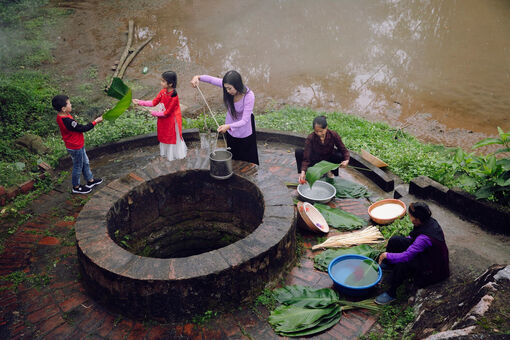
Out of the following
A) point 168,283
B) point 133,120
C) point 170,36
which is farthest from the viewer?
point 170,36

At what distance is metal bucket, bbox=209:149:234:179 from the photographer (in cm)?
464

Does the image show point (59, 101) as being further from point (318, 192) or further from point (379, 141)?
point (379, 141)

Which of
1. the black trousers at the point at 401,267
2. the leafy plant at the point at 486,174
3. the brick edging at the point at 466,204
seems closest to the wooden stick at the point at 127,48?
the brick edging at the point at 466,204

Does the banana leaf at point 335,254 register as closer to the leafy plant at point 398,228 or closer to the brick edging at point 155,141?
the leafy plant at point 398,228

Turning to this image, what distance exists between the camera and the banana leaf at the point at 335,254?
415cm

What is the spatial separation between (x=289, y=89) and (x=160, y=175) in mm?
6224

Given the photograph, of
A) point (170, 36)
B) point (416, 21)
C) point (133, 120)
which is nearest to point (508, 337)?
point (133, 120)

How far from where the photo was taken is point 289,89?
10.2m

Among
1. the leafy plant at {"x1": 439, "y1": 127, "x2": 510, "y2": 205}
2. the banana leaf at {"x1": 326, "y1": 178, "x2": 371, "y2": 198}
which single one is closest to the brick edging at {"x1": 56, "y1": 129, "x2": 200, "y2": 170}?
the banana leaf at {"x1": 326, "y1": 178, "x2": 371, "y2": 198}

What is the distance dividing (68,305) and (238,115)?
2.99 metres

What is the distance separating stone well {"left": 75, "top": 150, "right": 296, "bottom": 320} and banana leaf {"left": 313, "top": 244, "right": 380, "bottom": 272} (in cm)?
31

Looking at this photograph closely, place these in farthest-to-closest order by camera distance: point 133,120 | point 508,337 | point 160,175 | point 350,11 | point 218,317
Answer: point 350,11 → point 133,120 → point 160,175 → point 218,317 → point 508,337

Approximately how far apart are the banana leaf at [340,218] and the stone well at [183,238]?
0.73 meters

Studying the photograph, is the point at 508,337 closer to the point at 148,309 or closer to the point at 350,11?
the point at 148,309
